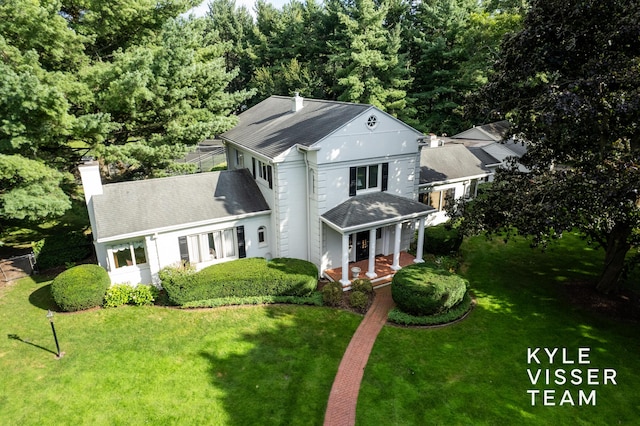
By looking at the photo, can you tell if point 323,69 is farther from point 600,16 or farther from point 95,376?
point 95,376

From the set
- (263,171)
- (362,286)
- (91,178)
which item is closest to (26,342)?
(91,178)

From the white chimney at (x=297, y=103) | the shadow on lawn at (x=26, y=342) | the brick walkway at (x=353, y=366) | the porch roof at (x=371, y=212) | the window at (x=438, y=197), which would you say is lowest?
the brick walkway at (x=353, y=366)

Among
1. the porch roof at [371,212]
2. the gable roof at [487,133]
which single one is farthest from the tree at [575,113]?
the gable roof at [487,133]

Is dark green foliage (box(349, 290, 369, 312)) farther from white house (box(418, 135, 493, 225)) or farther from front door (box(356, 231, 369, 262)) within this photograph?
white house (box(418, 135, 493, 225))

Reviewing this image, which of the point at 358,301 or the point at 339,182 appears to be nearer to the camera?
the point at 358,301

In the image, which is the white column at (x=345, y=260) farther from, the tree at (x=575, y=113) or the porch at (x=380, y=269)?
the tree at (x=575, y=113)

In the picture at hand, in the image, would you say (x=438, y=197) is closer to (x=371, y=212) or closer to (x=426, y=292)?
(x=371, y=212)

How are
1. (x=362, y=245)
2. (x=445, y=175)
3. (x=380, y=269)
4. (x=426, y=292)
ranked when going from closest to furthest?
(x=426, y=292)
(x=380, y=269)
(x=362, y=245)
(x=445, y=175)
